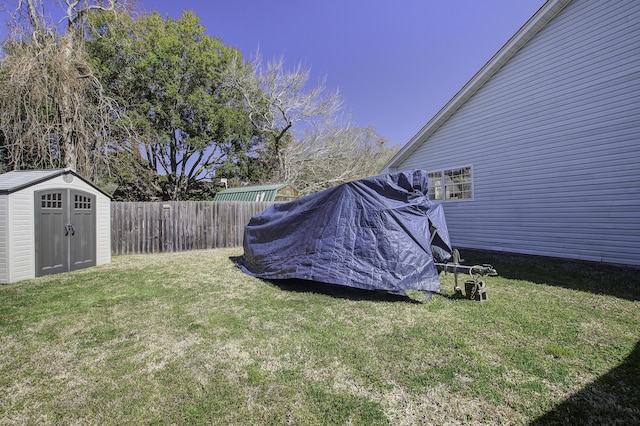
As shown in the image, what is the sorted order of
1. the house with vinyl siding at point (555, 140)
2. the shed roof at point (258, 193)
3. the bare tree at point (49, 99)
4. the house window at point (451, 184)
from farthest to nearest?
the shed roof at point (258, 193) → the house window at point (451, 184) → the bare tree at point (49, 99) → the house with vinyl siding at point (555, 140)

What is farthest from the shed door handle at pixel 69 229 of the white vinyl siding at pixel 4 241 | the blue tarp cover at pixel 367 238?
the blue tarp cover at pixel 367 238

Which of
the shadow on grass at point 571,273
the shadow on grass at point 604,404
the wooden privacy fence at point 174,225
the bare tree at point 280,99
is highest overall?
the bare tree at point 280,99

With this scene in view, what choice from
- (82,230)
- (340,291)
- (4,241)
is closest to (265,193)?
(82,230)

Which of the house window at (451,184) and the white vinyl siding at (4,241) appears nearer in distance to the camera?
the white vinyl siding at (4,241)

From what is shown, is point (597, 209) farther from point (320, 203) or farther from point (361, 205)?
point (320, 203)

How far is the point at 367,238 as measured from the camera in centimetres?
440

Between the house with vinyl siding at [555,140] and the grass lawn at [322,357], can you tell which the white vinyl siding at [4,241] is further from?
Result: the house with vinyl siding at [555,140]

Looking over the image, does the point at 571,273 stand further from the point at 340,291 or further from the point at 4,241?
the point at 4,241

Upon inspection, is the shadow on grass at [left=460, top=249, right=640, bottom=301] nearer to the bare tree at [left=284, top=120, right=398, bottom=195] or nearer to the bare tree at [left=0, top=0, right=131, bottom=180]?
the bare tree at [left=0, top=0, right=131, bottom=180]

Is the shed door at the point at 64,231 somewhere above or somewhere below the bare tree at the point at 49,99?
below

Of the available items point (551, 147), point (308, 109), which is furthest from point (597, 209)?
point (308, 109)

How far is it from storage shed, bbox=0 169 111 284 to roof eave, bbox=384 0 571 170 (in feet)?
31.2

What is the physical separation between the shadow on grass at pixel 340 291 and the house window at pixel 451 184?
587cm

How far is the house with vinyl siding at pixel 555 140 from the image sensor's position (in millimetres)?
5746
